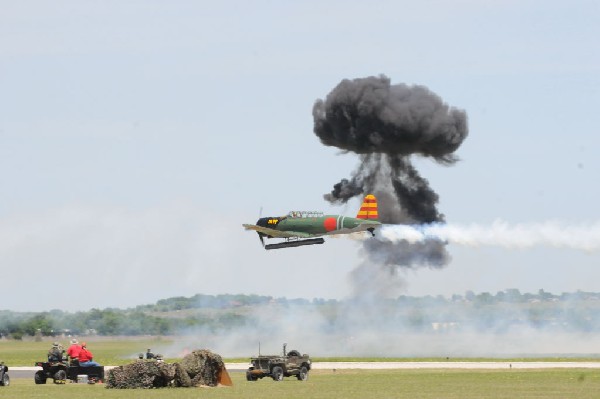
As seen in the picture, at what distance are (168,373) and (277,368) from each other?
33.6ft

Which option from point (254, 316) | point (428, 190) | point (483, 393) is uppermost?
point (428, 190)

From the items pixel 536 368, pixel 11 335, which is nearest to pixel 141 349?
pixel 11 335

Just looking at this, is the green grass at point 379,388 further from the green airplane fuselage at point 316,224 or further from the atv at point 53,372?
the green airplane fuselage at point 316,224

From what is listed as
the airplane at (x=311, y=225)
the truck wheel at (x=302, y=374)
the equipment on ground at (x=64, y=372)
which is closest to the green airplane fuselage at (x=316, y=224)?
the airplane at (x=311, y=225)

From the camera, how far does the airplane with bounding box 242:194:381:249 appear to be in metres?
101

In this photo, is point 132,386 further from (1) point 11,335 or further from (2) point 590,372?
(1) point 11,335

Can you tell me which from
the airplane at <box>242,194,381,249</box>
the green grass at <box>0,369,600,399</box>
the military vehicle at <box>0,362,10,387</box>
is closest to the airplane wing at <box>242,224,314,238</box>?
the airplane at <box>242,194,381,249</box>

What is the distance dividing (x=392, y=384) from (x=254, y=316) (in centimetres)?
7161

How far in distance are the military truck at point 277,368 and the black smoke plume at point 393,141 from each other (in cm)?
5057

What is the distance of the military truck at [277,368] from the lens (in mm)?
67938

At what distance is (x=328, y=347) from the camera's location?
121500mm

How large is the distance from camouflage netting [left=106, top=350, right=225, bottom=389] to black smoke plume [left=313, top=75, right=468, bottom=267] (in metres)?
59.2

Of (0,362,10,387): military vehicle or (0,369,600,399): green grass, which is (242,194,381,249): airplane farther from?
(0,362,10,387): military vehicle

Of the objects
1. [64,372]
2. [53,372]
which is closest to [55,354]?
[53,372]
